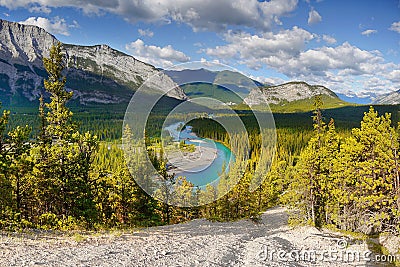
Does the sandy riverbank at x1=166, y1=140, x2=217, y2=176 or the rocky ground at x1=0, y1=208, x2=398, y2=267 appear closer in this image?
the sandy riverbank at x1=166, y1=140, x2=217, y2=176

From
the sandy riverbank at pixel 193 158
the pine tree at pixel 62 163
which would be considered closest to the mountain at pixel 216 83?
the sandy riverbank at pixel 193 158

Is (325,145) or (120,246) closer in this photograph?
(120,246)

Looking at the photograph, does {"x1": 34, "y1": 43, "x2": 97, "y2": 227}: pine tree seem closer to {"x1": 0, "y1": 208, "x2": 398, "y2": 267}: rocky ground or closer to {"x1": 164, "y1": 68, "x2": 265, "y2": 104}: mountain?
{"x1": 0, "y1": 208, "x2": 398, "y2": 267}: rocky ground

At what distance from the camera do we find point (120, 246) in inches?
613

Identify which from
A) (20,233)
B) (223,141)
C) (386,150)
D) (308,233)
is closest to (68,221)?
(20,233)

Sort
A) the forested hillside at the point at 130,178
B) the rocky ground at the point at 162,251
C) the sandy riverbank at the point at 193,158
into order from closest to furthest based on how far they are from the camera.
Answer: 1. the sandy riverbank at the point at 193,158
2. the rocky ground at the point at 162,251
3. the forested hillside at the point at 130,178

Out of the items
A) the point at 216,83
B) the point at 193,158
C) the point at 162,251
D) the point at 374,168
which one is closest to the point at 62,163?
the point at 162,251

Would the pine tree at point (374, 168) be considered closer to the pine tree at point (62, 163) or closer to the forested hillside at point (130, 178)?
the forested hillside at point (130, 178)

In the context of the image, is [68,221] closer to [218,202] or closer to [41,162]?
[41,162]

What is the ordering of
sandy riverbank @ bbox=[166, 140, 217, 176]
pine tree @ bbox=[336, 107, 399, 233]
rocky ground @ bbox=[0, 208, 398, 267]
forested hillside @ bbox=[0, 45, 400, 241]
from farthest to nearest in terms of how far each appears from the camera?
pine tree @ bbox=[336, 107, 399, 233] → forested hillside @ bbox=[0, 45, 400, 241] → rocky ground @ bbox=[0, 208, 398, 267] → sandy riverbank @ bbox=[166, 140, 217, 176]

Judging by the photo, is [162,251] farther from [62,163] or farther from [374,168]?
[374,168]

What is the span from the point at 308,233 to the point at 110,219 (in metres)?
19.0

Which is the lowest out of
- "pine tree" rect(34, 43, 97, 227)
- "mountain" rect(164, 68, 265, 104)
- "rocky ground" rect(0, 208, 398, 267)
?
"rocky ground" rect(0, 208, 398, 267)

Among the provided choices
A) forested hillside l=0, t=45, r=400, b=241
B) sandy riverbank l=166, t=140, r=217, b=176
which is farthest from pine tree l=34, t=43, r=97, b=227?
sandy riverbank l=166, t=140, r=217, b=176
